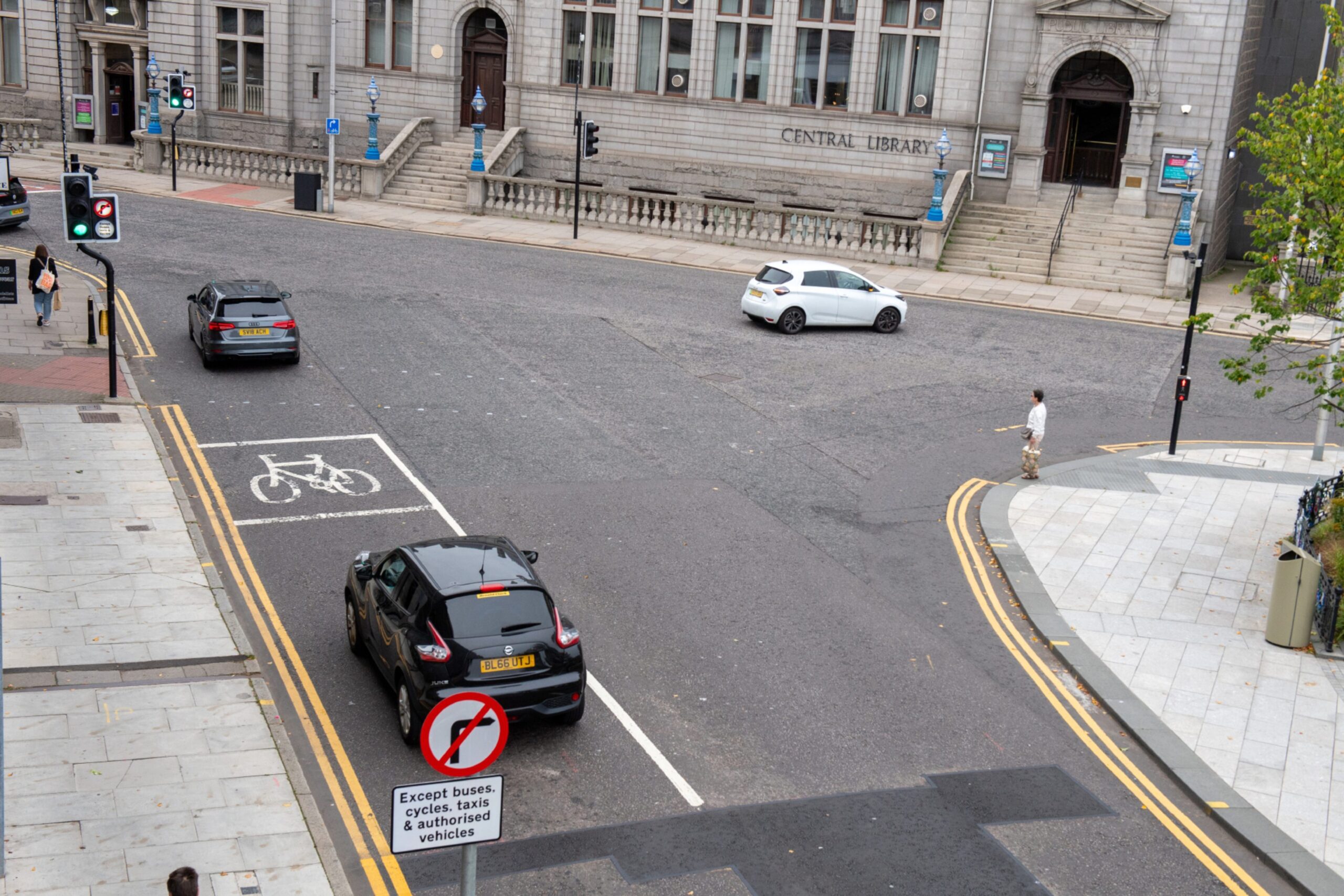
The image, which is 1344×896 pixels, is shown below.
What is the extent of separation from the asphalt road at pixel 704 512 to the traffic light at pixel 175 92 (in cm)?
688

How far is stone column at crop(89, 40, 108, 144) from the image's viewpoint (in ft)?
162

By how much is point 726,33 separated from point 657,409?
77.2 ft

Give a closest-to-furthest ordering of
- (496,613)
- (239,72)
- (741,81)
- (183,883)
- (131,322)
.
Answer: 1. (183,883)
2. (496,613)
3. (131,322)
4. (741,81)
5. (239,72)

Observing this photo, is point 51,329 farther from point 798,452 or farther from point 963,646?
point 963,646

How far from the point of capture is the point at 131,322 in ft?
86.8

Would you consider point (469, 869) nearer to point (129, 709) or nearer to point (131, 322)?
point (129, 709)

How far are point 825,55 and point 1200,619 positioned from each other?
29364mm

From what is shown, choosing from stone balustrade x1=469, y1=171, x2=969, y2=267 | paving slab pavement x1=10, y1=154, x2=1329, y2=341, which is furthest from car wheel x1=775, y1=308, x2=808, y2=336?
stone balustrade x1=469, y1=171, x2=969, y2=267

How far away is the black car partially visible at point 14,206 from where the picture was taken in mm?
33156

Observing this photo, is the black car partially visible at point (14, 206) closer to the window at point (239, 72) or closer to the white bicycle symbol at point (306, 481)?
the window at point (239, 72)

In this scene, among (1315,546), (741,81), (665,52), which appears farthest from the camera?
(665,52)

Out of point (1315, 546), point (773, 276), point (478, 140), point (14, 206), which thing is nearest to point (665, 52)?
point (478, 140)

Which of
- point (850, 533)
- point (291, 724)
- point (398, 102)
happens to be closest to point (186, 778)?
point (291, 724)

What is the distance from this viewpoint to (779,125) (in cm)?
4262
